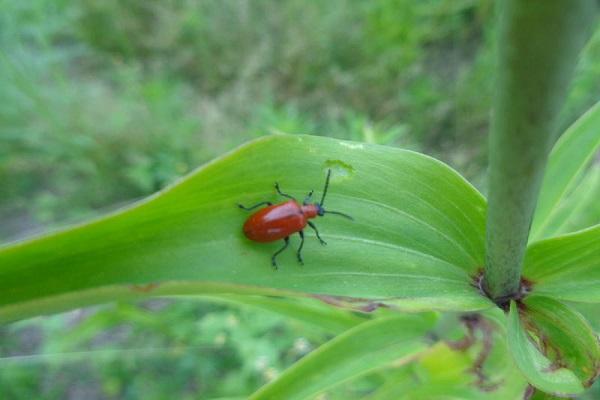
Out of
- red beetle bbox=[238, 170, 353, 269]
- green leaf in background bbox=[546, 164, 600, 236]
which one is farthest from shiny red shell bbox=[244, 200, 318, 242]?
green leaf in background bbox=[546, 164, 600, 236]

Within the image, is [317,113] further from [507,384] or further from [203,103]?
[507,384]

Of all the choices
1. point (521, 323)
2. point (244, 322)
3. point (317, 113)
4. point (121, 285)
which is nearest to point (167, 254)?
point (121, 285)

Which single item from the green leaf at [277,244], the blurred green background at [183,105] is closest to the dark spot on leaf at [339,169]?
the green leaf at [277,244]

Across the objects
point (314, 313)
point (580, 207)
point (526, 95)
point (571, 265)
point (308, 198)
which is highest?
point (526, 95)

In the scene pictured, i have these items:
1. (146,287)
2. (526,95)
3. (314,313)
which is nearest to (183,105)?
(314,313)

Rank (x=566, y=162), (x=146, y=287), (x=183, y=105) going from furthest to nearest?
(x=183, y=105) < (x=566, y=162) < (x=146, y=287)

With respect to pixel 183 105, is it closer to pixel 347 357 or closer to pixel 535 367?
pixel 347 357
